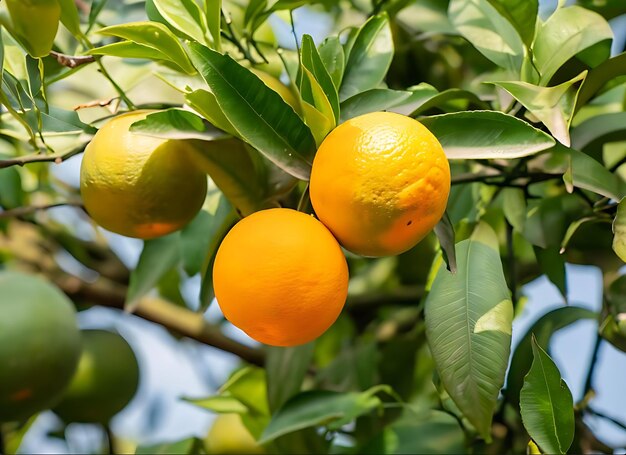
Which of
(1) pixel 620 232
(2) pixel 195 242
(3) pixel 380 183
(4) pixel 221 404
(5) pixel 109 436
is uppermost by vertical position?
(3) pixel 380 183

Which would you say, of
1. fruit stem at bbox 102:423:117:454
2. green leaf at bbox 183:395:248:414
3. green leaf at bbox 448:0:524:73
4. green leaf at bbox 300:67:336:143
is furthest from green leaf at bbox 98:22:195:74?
fruit stem at bbox 102:423:117:454

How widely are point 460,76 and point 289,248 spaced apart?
1.05m

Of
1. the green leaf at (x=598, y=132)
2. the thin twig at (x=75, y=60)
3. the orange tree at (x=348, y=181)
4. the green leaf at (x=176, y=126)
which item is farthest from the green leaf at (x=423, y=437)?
the thin twig at (x=75, y=60)

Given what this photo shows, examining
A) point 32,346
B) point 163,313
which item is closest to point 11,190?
point 32,346

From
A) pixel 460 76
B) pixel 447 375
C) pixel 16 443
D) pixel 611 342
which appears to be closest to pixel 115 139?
pixel 447 375

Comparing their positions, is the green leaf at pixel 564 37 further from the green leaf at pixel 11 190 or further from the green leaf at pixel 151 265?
the green leaf at pixel 11 190

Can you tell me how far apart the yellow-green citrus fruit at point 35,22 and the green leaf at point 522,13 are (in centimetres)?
43

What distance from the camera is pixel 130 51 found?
0.78 metres

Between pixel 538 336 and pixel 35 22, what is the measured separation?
0.65m

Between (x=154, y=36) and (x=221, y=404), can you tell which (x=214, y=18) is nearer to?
(x=154, y=36)

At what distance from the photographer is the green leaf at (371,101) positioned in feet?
2.62

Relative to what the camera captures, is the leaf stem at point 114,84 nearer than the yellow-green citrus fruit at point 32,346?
Yes

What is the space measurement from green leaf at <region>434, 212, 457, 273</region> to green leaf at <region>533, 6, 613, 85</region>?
19 centimetres

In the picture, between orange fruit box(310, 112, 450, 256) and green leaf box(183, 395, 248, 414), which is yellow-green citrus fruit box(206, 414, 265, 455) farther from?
orange fruit box(310, 112, 450, 256)
